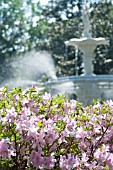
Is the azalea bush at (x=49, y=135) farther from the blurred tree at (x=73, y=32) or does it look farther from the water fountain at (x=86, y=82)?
the blurred tree at (x=73, y=32)

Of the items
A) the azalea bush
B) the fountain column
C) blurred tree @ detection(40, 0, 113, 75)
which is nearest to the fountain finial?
the fountain column

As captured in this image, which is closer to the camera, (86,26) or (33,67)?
(86,26)

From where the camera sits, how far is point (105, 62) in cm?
1933

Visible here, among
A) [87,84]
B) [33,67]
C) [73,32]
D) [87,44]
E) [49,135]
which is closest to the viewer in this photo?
[49,135]

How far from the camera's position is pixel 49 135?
2.17m

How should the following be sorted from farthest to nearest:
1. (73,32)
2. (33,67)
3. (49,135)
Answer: (73,32) → (33,67) → (49,135)

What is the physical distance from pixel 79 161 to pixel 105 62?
684 inches

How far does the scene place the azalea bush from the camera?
2.13 m

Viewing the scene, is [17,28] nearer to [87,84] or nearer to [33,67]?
[33,67]

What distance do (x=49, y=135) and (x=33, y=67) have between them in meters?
17.3

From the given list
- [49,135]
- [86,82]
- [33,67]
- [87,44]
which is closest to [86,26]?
[87,44]

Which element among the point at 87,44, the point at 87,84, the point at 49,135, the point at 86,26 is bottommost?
the point at 87,84

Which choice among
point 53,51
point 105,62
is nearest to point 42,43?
point 53,51

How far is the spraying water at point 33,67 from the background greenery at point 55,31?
33cm
